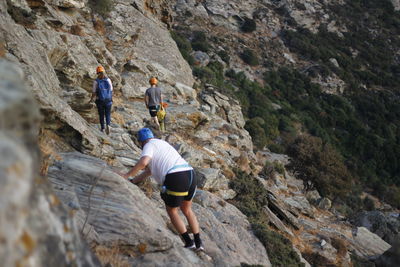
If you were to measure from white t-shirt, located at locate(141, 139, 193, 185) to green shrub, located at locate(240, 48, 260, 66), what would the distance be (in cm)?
3952

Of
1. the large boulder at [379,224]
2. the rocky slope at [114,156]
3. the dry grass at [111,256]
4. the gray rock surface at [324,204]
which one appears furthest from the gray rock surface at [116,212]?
the gray rock surface at [324,204]

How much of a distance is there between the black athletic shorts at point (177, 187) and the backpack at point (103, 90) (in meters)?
4.80

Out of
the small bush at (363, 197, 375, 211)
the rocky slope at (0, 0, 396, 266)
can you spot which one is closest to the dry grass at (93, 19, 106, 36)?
the rocky slope at (0, 0, 396, 266)

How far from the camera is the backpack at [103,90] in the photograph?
841 centimetres

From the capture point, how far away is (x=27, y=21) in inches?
429

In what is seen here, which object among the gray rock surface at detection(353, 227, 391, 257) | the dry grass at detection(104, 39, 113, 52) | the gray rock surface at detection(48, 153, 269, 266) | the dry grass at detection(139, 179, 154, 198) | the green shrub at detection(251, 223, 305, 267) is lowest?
the gray rock surface at detection(353, 227, 391, 257)

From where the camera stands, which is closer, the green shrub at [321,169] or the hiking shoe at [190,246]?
the hiking shoe at [190,246]

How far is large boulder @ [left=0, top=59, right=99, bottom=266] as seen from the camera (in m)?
1.53

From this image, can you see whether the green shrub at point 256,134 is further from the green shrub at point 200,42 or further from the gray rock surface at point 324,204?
the green shrub at point 200,42

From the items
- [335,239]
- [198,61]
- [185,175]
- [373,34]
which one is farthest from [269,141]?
[373,34]

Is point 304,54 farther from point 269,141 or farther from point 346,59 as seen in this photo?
point 269,141

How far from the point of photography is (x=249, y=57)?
1668 inches

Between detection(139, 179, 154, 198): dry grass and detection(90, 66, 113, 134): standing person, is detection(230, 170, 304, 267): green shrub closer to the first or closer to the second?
detection(139, 179, 154, 198): dry grass

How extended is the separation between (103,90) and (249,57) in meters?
35.9
